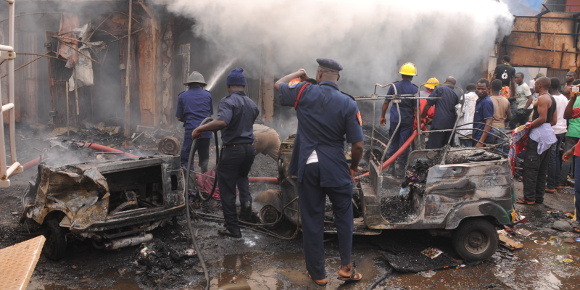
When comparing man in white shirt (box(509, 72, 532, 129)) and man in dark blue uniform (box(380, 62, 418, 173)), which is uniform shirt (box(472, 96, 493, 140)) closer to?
man in dark blue uniform (box(380, 62, 418, 173))

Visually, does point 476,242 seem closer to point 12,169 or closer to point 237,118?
point 237,118

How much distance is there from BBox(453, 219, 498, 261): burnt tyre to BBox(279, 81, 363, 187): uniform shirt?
1.59 m

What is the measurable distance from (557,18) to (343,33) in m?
5.98

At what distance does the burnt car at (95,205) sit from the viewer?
186 inches

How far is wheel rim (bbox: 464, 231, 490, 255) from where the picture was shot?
5.09 meters

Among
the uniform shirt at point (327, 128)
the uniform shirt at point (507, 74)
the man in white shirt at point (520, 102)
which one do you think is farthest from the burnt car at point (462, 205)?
the uniform shirt at point (507, 74)

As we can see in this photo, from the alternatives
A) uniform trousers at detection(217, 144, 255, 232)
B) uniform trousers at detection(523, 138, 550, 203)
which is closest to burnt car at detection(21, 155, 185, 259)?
uniform trousers at detection(217, 144, 255, 232)

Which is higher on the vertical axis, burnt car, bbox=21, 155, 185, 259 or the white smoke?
the white smoke

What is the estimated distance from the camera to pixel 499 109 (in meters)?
8.80

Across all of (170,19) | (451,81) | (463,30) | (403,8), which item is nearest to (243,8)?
(170,19)

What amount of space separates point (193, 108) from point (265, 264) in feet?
11.4

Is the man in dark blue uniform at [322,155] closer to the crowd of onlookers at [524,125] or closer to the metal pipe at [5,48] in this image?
the crowd of onlookers at [524,125]

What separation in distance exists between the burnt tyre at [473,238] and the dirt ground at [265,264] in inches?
4.5

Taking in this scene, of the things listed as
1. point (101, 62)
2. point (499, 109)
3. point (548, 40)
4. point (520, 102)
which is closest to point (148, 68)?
point (101, 62)
